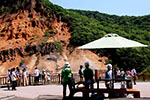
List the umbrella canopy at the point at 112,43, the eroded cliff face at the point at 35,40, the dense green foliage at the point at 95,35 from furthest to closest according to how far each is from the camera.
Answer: the dense green foliage at the point at 95,35
the eroded cliff face at the point at 35,40
the umbrella canopy at the point at 112,43

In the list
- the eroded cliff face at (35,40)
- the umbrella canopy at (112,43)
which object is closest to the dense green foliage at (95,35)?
the eroded cliff face at (35,40)

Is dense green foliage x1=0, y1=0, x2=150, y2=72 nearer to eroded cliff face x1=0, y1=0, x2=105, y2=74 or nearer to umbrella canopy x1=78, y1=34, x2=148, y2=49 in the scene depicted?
eroded cliff face x1=0, y1=0, x2=105, y2=74

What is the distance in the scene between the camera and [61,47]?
44.1m

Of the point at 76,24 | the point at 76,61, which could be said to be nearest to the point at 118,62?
the point at 76,61

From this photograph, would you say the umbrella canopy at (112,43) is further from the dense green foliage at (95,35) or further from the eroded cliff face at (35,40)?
the eroded cliff face at (35,40)

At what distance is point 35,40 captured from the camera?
45312mm

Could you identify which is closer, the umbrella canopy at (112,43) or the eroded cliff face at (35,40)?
the umbrella canopy at (112,43)

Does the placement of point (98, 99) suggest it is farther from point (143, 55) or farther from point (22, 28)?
point (22, 28)

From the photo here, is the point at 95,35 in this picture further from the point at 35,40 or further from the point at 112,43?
the point at 112,43

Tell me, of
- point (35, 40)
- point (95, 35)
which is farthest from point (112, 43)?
point (95, 35)

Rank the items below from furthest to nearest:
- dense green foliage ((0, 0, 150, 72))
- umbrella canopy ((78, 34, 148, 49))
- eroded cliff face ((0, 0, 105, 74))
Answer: dense green foliage ((0, 0, 150, 72)) < eroded cliff face ((0, 0, 105, 74)) < umbrella canopy ((78, 34, 148, 49))

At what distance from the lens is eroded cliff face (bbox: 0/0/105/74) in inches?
1639

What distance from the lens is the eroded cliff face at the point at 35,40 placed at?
41.6 m

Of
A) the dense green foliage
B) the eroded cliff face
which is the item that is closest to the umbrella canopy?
the dense green foliage
